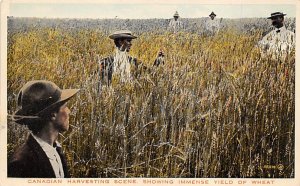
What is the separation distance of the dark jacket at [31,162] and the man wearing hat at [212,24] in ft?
2.14

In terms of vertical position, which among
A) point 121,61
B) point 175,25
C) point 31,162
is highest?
point 175,25

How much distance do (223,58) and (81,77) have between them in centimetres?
49

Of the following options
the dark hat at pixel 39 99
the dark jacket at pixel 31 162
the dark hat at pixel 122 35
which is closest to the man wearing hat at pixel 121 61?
the dark hat at pixel 122 35

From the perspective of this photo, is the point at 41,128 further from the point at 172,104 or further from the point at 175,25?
the point at 175,25

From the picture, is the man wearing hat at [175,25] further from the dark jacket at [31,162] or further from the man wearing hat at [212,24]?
the dark jacket at [31,162]

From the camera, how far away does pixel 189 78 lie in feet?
6.96

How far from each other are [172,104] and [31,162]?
1.70ft

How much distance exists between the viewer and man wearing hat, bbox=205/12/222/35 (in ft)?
6.93

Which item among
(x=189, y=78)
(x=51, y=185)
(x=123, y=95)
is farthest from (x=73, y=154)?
Result: (x=189, y=78)

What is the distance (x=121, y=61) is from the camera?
211cm

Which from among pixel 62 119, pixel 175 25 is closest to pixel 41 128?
pixel 62 119

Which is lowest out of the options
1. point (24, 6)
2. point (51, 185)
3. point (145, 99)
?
point (51, 185)

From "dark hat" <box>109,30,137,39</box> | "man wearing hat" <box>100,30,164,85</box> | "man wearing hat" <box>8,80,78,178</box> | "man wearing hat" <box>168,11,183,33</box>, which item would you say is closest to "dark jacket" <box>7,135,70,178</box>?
"man wearing hat" <box>8,80,78,178</box>

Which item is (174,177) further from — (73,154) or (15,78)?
(15,78)
